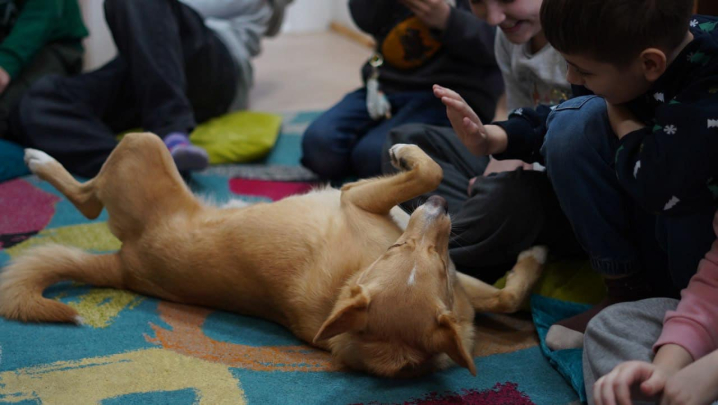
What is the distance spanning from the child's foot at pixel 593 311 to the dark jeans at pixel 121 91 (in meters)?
1.68

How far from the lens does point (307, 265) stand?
5.03 ft

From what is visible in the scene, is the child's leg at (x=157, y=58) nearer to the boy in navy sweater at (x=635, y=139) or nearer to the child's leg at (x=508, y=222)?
the child's leg at (x=508, y=222)

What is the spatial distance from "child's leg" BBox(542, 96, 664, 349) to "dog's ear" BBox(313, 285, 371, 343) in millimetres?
467

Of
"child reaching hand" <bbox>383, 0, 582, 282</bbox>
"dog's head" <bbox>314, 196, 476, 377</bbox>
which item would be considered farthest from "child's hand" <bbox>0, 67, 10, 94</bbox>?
"dog's head" <bbox>314, 196, 476, 377</bbox>

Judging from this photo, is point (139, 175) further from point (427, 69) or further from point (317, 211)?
point (427, 69)

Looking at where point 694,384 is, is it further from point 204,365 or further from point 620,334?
point 204,365

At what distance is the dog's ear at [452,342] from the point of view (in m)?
1.27

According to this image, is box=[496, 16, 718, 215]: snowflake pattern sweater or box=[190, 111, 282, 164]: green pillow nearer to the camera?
box=[496, 16, 718, 215]: snowflake pattern sweater

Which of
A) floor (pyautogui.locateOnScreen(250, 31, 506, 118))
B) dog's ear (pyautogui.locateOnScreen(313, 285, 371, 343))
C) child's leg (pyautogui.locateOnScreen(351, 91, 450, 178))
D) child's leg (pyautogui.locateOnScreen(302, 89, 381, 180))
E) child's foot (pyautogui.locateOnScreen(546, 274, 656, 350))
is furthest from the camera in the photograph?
floor (pyautogui.locateOnScreen(250, 31, 506, 118))

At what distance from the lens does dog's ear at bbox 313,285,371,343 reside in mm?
1287

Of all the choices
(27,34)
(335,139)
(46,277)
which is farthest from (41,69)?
(46,277)

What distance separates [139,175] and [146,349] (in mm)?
458

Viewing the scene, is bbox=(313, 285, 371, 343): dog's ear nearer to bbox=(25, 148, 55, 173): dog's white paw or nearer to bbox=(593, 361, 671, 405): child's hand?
bbox=(593, 361, 671, 405): child's hand

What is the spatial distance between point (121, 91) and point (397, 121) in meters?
1.27
